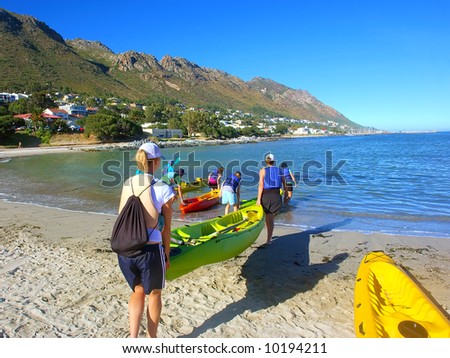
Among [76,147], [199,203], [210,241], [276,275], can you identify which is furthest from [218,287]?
[76,147]

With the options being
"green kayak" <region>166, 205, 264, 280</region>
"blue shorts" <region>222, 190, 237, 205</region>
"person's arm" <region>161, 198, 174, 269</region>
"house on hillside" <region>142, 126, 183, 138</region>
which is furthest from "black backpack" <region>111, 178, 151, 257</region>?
"house on hillside" <region>142, 126, 183, 138</region>

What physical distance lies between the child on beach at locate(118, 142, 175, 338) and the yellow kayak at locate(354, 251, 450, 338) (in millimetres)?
2025

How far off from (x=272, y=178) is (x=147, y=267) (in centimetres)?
377

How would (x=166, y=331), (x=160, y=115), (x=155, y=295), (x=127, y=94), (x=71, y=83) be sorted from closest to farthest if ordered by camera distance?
(x=155, y=295) → (x=166, y=331) → (x=160, y=115) → (x=71, y=83) → (x=127, y=94)

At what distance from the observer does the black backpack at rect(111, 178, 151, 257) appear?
264 cm

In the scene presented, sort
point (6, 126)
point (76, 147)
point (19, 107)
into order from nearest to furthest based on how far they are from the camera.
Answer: point (6, 126) → point (76, 147) → point (19, 107)

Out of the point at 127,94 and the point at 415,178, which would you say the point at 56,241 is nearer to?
the point at 415,178

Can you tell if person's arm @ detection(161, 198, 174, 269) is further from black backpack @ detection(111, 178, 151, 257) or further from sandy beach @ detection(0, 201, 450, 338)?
sandy beach @ detection(0, 201, 450, 338)

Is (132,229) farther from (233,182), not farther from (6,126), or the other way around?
(6,126)

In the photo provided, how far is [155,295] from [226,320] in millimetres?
1423

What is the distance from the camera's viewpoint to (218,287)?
4852mm

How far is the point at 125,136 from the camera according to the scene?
66.9 meters

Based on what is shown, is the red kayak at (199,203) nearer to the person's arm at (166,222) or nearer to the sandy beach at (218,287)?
the sandy beach at (218,287)
